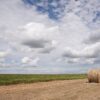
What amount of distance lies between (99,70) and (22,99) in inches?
432

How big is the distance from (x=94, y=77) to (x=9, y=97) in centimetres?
1035

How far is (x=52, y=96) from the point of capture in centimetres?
1574

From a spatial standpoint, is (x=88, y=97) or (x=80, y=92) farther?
(x=80, y=92)

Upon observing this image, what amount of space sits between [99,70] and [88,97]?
382 inches

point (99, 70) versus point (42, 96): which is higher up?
point (99, 70)

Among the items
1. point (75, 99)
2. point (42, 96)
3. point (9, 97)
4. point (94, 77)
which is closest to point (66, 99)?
point (75, 99)

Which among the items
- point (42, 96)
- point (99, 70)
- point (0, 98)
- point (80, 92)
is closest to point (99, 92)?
point (80, 92)

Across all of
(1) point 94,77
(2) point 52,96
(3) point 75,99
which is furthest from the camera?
(1) point 94,77

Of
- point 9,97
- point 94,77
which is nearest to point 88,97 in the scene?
point 9,97

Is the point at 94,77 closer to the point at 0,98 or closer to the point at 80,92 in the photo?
the point at 80,92

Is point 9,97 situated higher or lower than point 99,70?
lower

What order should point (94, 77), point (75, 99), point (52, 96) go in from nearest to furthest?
point (75, 99)
point (52, 96)
point (94, 77)

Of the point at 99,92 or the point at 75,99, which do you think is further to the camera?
the point at 99,92

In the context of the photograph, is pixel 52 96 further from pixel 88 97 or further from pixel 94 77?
pixel 94 77
